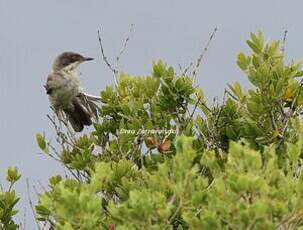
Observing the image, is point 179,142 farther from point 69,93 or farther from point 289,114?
point 69,93

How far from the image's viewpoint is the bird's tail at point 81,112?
36.8ft

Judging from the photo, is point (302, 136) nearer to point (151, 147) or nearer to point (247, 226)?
point (151, 147)

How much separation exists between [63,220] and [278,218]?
1.13 meters

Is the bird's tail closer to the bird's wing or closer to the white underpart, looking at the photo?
the white underpart

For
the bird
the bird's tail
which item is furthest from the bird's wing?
the bird's tail

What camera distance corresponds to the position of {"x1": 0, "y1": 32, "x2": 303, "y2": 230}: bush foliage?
6965 mm

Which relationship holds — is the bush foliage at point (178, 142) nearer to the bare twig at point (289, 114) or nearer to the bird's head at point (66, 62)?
the bare twig at point (289, 114)

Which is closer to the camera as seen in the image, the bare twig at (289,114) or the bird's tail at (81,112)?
the bare twig at (289,114)

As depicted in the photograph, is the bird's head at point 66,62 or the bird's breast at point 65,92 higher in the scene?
the bird's head at point 66,62

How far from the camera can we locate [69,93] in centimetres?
1180

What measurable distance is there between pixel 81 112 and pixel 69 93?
33 centimetres

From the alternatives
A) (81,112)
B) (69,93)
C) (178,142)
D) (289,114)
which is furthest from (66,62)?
(178,142)

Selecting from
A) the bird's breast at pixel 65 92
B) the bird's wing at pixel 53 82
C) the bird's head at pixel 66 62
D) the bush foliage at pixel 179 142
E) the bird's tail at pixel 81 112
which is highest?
the bird's head at pixel 66 62

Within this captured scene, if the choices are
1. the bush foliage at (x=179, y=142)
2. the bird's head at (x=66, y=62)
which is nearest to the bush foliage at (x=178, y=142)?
the bush foliage at (x=179, y=142)
